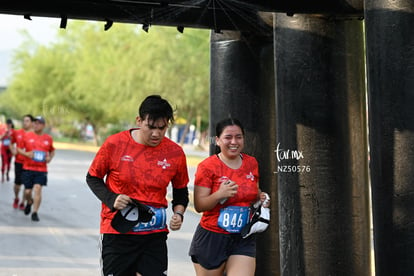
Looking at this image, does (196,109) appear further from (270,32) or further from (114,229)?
(114,229)

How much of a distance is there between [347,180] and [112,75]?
3609cm

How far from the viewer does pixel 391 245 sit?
17.7 feet

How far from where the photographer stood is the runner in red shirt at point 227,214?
17.3ft

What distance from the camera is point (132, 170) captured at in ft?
15.3

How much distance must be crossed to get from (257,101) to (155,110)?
2967 mm

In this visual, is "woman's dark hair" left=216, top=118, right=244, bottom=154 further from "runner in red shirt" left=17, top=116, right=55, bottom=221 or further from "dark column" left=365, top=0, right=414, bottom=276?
"runner in red shirt" left=17, top=116, right=55, bottom=221

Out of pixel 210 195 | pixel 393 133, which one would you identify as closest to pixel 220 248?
pixel 210 195

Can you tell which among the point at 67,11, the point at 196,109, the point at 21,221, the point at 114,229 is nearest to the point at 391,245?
the point at 114,229

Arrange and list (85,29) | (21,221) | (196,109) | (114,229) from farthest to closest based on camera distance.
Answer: (85,29) < (196,109) < (21,221) < (114,229)

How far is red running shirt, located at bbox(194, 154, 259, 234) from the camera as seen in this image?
17.3 feet

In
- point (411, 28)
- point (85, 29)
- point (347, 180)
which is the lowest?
point (347, 180)

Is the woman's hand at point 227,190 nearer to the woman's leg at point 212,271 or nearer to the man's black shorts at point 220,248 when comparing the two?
the man's black shorts at point 220,248

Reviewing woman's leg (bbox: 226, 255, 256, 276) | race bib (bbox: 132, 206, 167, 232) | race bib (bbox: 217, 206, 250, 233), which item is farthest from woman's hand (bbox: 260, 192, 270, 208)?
race bib (bbox: 132, 206, 167, 232)

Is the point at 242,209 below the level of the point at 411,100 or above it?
below
